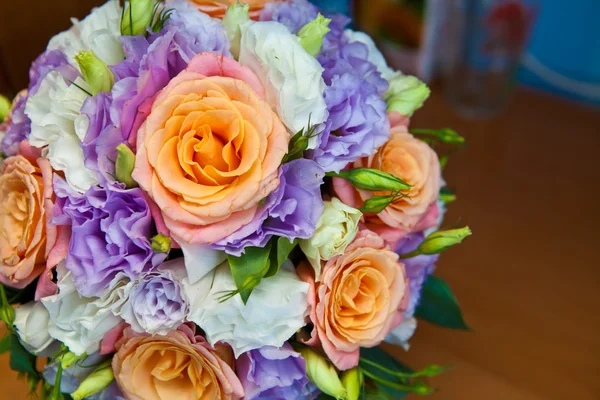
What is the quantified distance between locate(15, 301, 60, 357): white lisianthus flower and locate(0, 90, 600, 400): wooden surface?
0.21 meters

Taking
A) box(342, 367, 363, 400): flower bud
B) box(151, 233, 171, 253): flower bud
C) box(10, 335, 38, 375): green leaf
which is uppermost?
box(151, 233, 171, 253): flower bud

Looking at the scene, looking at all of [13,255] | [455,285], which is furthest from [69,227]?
[455,285]

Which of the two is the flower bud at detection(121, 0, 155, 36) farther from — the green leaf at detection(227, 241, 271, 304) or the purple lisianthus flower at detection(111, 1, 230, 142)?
the green leaf at detection(227, 241, 271, 304)

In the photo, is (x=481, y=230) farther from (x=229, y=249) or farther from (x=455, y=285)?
(x=229, y=249)

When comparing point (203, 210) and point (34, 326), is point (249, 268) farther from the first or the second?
point (34, 326)

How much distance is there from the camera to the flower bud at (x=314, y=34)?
0.41m

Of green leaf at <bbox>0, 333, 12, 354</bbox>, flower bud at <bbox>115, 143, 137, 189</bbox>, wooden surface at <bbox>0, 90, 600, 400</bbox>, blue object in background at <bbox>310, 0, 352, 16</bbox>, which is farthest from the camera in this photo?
blue object in background at <bbox>310, 0, 352, 16</bbox>

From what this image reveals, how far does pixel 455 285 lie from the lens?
28.1 inches

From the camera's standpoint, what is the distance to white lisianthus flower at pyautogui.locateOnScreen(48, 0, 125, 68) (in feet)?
1.35

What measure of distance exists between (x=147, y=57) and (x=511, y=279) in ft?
1.66

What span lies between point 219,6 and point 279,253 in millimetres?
194

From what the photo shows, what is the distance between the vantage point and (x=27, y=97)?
440mm

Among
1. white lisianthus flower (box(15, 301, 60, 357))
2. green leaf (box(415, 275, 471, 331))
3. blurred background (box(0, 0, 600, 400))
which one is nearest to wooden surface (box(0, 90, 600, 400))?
blurred background (box(0, 0, 600, 400))

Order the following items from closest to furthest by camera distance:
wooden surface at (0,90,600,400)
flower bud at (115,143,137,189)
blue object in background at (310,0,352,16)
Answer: flower bud at (115,143,137,189)
wooden surface at (0,90,600,400)
blue object in background at (310,0,352,16)
